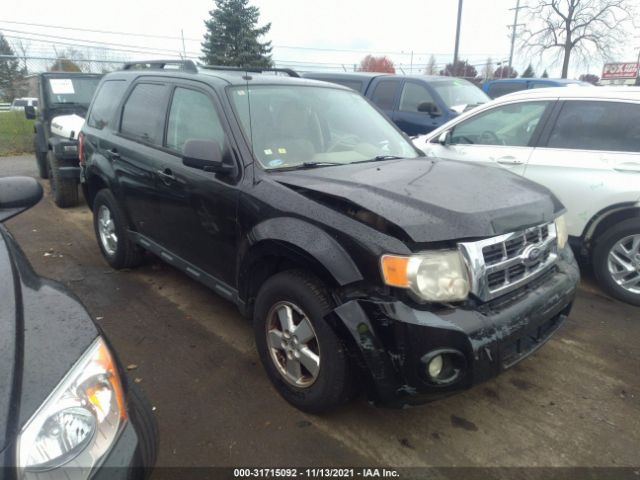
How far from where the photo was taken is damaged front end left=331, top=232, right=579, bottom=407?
2.09m

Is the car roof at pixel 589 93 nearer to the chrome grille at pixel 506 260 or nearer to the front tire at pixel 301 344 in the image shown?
the chrome grille at pixel 506 260

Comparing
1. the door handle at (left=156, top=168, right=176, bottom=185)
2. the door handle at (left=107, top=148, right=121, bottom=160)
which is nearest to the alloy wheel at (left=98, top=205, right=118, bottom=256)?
the door handle at (left=107, top=148, right=121, bottom=160)

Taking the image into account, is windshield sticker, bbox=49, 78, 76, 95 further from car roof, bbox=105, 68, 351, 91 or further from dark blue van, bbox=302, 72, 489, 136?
car roof, bbox=105, 68, 351, 91

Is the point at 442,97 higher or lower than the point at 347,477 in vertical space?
higher

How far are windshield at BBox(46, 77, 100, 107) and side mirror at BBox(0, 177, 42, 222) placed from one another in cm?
661

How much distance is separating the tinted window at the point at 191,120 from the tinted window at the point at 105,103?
3.81ft

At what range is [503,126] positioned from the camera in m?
4.98

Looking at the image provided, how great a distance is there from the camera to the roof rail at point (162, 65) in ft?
12.7

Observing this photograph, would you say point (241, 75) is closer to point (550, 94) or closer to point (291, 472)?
point (291, 472)

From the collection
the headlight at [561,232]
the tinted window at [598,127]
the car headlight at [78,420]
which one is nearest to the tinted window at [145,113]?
the car headlight at [78,420]

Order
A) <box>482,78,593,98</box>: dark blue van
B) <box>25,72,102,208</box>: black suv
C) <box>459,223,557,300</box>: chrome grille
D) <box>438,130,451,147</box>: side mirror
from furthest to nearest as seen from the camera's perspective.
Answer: <box>482,78,593,98</box>: dark blue van
<box>25,72,102,208</box>: black suv
<box>438,130,451,147</box>: side mirror
<box>459,223,557,300</box>: chrome grille

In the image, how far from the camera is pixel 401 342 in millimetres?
2094

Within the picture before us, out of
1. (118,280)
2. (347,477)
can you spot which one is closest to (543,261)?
(347,477)

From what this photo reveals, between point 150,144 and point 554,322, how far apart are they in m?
3.18
